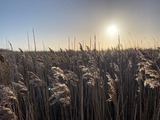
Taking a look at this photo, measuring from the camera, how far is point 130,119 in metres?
2.14

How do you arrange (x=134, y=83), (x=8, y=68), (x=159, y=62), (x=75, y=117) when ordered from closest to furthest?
(x=75, y=117) < (x=8, y=68) < (x=134, y=83) < (x=159, y=62)

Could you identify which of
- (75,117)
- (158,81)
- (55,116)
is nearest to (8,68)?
(55,116)

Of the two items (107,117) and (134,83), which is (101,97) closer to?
(107,117)

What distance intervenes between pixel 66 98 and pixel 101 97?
0.75m

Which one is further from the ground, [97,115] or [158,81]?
[158,81]

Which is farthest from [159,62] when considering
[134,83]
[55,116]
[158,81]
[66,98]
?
[66,98]

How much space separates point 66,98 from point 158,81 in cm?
57

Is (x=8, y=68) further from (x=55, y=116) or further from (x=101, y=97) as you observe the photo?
(x=101, y=97)

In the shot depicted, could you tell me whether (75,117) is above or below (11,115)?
below

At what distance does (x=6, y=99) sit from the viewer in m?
1.27

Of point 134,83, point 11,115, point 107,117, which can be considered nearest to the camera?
point 11,115

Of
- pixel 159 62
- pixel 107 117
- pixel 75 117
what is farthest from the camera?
pixel 159 62

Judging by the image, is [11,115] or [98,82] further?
[98,82]

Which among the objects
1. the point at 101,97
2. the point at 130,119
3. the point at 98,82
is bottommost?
the point at 130,119
